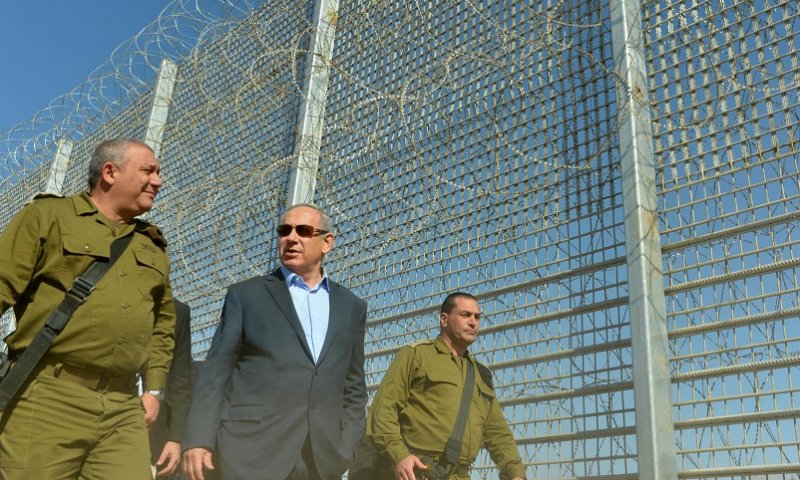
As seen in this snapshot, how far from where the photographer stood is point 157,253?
2.68 metres

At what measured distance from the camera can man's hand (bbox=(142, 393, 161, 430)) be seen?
2.62m

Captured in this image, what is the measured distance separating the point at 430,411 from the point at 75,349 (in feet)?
6.12

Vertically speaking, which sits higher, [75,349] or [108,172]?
[108,172]

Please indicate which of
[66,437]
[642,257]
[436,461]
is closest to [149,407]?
[66,437]

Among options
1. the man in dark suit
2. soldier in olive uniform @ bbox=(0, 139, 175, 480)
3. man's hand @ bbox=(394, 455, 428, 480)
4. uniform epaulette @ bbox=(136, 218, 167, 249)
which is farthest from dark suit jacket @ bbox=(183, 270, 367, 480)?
man's hand @ bbox=(394, 455, 428, 480)

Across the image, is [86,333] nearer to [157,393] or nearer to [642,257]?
[157,393]

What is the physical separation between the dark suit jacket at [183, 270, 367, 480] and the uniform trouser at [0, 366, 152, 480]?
31cm

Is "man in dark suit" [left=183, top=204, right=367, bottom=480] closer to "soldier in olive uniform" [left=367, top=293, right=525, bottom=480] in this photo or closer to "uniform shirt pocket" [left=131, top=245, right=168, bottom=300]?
"uniform shirt pocket" [left=131, top=245, right=168, bottom=300]

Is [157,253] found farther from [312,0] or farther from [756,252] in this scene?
[312,0]

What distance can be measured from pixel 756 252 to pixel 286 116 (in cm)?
576

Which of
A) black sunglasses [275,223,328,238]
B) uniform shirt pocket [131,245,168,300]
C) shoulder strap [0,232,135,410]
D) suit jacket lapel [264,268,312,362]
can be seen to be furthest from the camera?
black sunglasses [275,223,328,238]

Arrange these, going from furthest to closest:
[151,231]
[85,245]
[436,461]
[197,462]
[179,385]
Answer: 1. [436,461]
2. [179,385]
3. [151,231]
4. [197,462]
5. [85,245]

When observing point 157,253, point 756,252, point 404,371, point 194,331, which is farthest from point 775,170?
point 194,331

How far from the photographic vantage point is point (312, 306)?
3.00 meters
